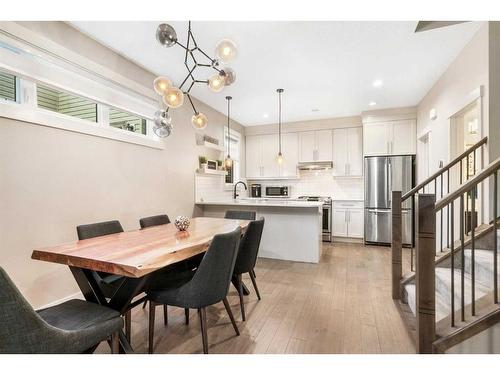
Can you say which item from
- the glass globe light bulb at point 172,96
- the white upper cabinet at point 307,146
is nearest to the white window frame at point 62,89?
the glass globe light bulb at point 172,96

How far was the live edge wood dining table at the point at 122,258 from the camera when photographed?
1.38 m

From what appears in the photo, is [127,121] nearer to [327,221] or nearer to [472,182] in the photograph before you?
[472,182]

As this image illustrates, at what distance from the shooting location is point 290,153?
6.06 meters

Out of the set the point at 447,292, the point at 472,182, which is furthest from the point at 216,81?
the point at 447,292

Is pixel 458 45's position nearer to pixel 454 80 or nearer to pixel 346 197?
pixel 454 80

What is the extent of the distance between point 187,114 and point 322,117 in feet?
10.2

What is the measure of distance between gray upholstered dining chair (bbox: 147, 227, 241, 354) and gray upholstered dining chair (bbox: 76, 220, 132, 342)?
0.27 meters

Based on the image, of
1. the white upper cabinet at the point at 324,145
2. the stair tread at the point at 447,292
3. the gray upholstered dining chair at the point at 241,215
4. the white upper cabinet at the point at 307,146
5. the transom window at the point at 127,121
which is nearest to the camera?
the stair tread at the point at 447,292

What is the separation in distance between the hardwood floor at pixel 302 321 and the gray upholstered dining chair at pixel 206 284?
340 mm

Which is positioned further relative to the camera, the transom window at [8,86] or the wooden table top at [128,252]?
the transom window at [8,86]

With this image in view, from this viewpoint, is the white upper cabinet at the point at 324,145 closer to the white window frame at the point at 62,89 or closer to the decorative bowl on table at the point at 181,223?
the white window frame at the point at 62,89

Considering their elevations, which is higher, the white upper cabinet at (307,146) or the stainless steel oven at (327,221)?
the white upper cabinet at (307,146)

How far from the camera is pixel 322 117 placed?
565cm
